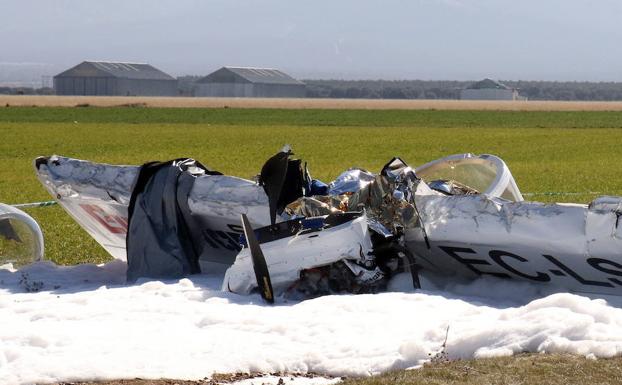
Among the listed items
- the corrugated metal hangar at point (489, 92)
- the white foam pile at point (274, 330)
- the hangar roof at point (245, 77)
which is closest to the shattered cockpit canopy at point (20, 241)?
the white foam pile at point (274, 330)

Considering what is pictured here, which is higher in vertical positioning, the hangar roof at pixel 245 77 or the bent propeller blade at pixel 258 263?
the bent propeller blade at pixel 258 263

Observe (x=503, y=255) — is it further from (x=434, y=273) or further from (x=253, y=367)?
(x=253, y=367)

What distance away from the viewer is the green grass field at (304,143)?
20.9 meters

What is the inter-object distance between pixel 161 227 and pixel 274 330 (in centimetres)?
309

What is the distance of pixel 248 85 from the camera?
166000 mm

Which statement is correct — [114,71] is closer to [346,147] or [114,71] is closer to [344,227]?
[346,147]

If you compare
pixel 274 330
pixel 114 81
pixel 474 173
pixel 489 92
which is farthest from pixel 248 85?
pixel 274 330

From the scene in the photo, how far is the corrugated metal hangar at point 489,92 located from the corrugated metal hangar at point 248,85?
24.0m

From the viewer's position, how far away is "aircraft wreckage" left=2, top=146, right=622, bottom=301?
29.8 ft

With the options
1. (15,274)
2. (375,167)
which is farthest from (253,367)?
(375,167)

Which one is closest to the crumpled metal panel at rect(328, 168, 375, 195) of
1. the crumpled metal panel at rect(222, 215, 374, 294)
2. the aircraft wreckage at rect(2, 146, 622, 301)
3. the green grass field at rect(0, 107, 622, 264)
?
the aircraft wreckage at rect(2, 146, 622, 301)

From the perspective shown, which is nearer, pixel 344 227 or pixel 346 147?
pixel 344 227

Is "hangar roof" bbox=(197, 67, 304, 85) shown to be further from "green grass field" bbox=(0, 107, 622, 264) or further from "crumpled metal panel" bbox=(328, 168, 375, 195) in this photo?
"crumpled metal panel" bbox=(328, 168, 375, 195)

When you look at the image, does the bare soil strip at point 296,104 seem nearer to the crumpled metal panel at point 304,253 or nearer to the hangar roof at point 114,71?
the hangar roof at point 114,71
